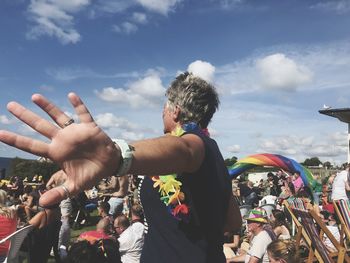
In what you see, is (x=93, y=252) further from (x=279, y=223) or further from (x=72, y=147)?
(x=279, y=223)

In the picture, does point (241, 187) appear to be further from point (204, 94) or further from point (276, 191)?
point (204, 94)

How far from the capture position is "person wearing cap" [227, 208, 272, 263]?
16.5 ft

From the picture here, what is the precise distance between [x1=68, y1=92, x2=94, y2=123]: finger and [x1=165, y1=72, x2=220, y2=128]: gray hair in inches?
34.2

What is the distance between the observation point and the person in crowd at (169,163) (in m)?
1.32

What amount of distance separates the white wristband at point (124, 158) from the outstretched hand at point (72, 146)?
0.07 feet

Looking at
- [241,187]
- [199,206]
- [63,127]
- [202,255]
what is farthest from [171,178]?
[241,187]

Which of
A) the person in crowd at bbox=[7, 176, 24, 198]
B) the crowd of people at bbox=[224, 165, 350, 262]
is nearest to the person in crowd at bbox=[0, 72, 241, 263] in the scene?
the crowd of people at bbox=[224, 165, 350, 262]

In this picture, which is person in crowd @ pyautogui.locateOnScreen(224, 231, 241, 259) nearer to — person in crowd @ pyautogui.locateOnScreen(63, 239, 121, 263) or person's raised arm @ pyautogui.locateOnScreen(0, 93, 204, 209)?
person in crowd @ pyautogui.locateOnScreen(63, 239, 121, 263)

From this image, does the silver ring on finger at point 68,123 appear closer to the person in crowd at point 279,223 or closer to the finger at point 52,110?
the finger at point 52,110

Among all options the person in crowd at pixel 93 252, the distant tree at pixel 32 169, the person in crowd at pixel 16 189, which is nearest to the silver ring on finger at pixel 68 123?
the person in crowd at pixel 93 252

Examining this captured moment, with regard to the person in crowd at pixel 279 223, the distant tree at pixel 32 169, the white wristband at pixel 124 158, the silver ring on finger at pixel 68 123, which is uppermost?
the distant tree at pixel 32 169

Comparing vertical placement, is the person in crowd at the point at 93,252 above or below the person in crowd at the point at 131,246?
above

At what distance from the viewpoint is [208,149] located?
6.30 ft

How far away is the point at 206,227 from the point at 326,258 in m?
3.43
